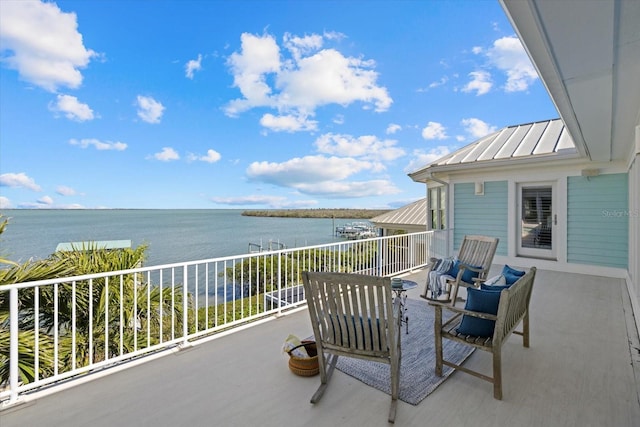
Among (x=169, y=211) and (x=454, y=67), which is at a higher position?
(x=454, y=67)

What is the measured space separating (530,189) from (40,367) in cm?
859

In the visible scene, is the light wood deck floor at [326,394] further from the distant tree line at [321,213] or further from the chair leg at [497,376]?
the distant tree line at [321,213]

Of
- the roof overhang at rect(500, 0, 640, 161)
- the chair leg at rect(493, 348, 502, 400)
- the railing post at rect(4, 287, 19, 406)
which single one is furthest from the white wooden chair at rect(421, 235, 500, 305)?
the railing post at rect(4, 287, 19, 406)

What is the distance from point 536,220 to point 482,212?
1081 millimetres

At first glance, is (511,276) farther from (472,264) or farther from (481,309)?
(472,264)

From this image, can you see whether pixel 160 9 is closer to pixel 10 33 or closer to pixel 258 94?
pixel 10 33

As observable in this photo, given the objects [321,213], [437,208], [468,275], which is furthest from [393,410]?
[321,213]

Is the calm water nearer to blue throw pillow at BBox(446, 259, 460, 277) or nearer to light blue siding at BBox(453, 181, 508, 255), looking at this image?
blue throw pillow at BBox(446, 259, 460, 277)

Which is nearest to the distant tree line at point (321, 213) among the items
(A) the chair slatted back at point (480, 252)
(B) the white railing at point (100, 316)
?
(A) the chair slatted back at point (480, 252)

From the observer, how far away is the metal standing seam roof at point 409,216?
13776 mm

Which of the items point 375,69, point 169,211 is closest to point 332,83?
point 375,69

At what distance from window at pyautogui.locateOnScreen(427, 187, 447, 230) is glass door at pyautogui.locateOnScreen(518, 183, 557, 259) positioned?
1.70 m

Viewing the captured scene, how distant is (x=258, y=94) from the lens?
47.6ft

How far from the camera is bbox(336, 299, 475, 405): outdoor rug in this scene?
2294 millimetres
